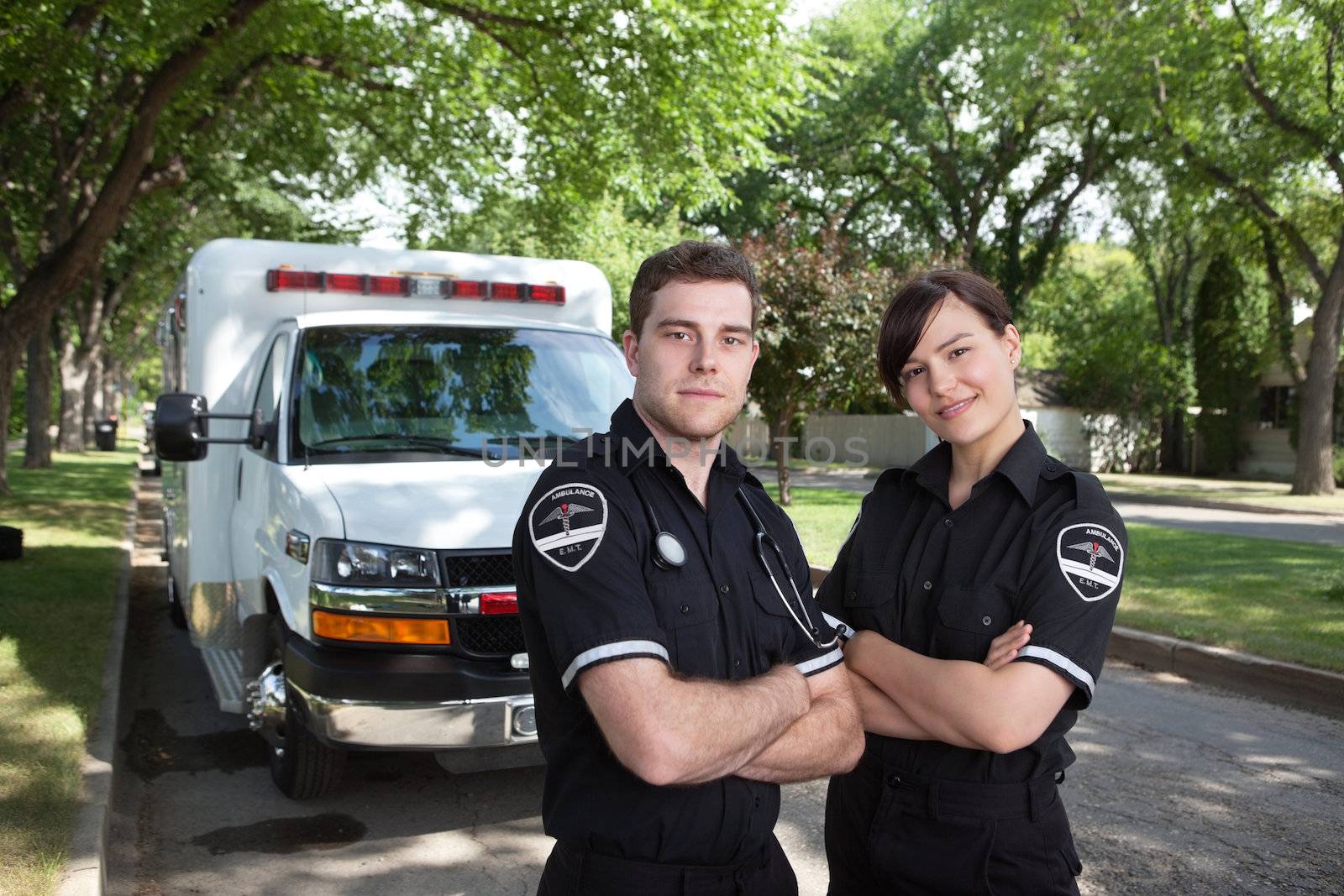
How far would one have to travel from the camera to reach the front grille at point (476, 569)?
4.33 m

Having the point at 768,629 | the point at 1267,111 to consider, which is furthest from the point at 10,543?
the point at 1267,111

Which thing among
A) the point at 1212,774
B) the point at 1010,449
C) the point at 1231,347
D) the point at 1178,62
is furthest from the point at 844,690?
the point at 1231,347

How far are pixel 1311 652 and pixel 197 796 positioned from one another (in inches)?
266

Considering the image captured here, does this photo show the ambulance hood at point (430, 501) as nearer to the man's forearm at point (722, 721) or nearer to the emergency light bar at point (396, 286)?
the emergency light bar at point (396, 286)

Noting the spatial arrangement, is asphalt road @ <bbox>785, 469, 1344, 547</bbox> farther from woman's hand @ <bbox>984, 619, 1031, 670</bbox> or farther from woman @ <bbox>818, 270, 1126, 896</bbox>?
woman's hand @ <bbox>984, 619, 1031, 670</bbox>

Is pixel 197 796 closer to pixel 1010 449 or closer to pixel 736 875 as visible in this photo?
pixel 736 875

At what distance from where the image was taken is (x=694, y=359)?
219 cm

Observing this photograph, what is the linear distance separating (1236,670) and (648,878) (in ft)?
21.0

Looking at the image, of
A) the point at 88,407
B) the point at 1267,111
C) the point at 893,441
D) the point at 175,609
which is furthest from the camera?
the point at 88,407

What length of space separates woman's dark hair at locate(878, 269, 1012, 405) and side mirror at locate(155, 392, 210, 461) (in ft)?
12.1

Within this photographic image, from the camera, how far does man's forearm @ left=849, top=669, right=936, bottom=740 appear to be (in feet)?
7.23

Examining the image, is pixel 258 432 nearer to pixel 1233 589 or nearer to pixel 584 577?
pixel 584 577

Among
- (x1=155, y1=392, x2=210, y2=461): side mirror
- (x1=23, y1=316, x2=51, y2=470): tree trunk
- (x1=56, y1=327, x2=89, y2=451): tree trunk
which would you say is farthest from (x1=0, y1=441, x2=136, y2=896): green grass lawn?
(x1=56, y1=327, x2=89, y2=451): tree trunk

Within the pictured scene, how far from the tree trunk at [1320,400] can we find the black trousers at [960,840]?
24.2m
